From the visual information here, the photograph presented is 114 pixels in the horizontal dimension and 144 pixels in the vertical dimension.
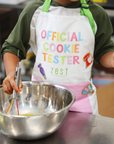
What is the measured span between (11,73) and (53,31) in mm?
246

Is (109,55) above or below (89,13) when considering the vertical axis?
below

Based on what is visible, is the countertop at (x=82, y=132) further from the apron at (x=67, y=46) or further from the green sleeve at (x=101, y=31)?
the green sleeve at (x=101, y=31)

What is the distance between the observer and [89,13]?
32.8 inches

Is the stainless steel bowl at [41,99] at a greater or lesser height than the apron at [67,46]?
lesser

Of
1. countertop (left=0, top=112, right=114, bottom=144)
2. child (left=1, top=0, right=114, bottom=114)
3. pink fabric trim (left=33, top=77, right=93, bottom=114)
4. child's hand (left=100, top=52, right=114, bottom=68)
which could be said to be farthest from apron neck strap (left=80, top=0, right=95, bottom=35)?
countertop (left=0, top=112, right=114, bottom=144)

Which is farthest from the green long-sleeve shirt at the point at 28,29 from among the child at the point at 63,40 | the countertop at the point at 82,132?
the countertop at the point at 82,132

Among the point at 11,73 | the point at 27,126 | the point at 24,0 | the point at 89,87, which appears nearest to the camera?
the point at 27,126

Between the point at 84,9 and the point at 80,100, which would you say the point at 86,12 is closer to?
the point at 84,9

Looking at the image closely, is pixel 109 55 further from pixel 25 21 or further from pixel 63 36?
pixel 25 21

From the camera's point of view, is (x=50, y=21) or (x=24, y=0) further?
(x=24, y=0)

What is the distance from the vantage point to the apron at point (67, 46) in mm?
824

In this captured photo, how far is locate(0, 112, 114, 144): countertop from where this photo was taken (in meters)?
0.62

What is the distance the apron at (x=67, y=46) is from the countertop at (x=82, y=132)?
0.34 ft

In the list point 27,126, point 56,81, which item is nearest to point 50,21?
point 56,81
